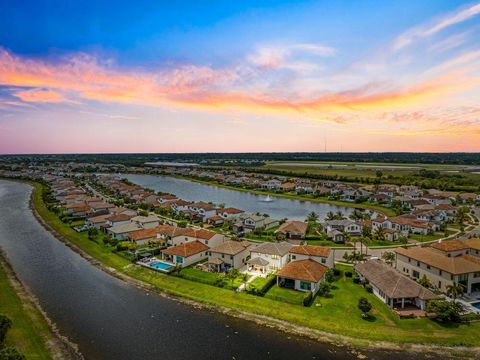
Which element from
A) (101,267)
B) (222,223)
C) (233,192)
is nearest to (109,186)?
(233,192)

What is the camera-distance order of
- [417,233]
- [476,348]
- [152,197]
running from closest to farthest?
[476,348] < [417,233] < [152,197]

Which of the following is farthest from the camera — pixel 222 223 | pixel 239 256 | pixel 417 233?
pixel 222 223

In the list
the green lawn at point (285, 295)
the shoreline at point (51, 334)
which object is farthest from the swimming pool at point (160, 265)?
the green lawn at point (285, 295)

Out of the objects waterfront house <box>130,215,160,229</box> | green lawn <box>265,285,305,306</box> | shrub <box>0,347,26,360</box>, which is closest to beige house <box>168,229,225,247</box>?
waterfront house <box>130,215,160,229</box>

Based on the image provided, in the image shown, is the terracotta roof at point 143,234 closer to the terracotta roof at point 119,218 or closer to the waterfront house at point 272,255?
the terracotta roof at point 119,218

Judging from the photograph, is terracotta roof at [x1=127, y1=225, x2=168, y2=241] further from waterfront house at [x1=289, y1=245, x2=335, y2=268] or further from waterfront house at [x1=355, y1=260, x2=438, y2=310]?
waterfront house at [x1=355, y1=260, x2=438, y2=310]

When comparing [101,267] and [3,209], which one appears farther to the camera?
[3,209]

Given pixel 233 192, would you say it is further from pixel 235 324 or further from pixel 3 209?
pixel 235 324
